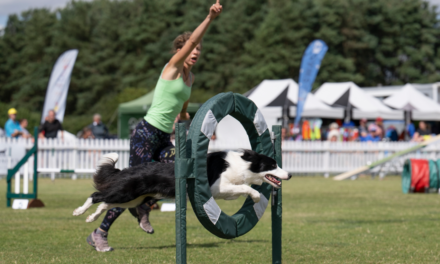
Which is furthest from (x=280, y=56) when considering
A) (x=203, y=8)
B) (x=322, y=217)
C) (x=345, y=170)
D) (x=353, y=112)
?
(x=322, y=217)

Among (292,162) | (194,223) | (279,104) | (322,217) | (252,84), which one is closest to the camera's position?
(194,223)

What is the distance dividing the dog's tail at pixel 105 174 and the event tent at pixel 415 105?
20.7 meters

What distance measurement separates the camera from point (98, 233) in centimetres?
484

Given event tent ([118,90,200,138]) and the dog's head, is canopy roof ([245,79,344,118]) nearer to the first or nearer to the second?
event tent ([118,90,200,138])

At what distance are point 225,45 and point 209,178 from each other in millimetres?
45968

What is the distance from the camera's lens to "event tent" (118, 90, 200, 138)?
23.2 metres

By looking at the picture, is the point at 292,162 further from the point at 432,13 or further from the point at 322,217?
the point at 432,13

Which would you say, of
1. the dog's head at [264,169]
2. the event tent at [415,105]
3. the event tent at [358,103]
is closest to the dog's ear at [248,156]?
the dog's head at [264,169]

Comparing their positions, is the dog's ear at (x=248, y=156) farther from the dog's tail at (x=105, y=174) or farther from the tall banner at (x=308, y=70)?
the tall banner at (x=308, y=70)

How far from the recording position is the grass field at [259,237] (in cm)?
474

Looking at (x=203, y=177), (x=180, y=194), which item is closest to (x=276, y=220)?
(x=203, y=177)

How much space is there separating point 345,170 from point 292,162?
1846mm

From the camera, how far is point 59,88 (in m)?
19.6

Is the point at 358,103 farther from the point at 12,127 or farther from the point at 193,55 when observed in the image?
the point at 193,55
